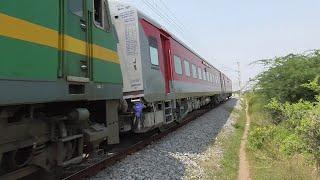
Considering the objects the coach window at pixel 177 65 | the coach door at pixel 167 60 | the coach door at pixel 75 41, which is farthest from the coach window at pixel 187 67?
the coach door at pixel 75 41

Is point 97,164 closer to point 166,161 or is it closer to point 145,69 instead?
point 166,161

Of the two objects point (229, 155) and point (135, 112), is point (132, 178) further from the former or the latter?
point (229, 155)

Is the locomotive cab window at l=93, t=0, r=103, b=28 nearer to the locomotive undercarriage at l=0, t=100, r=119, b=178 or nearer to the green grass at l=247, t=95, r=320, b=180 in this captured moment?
the locomotive undercarriage at l=0, t=100, r=119, b=178

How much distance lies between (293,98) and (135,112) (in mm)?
7989

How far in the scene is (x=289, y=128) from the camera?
1238 centimetres

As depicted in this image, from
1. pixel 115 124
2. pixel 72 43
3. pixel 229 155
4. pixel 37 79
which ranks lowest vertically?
pixel 229 155

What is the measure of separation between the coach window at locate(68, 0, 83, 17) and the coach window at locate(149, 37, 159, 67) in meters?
5.23

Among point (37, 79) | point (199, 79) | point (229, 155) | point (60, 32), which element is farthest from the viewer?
point (199, 79)

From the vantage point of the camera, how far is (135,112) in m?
11.4

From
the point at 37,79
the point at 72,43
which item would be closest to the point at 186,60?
the point at 72,43

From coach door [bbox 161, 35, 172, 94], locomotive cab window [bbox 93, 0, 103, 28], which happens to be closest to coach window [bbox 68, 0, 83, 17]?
locomotive cab window [bbox 93, 0, 103, 28]

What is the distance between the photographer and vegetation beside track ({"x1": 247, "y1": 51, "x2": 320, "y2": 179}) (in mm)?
8828

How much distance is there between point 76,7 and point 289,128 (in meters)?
7.13

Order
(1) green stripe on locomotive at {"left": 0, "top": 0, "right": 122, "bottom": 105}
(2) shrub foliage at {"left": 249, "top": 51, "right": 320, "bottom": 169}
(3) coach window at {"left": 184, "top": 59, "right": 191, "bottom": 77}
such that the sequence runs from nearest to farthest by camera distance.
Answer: (1) green stripe on locomotive at {"left": 0, "top": 0, "right": 122, "bottom": 105} < (2) shrub foliage at {"left": 249, "top": 51, "right": 320, "bottom": 169} < (3) coach window at {"left": 184, "top": 59, "right": 191, "bottom": 77}
